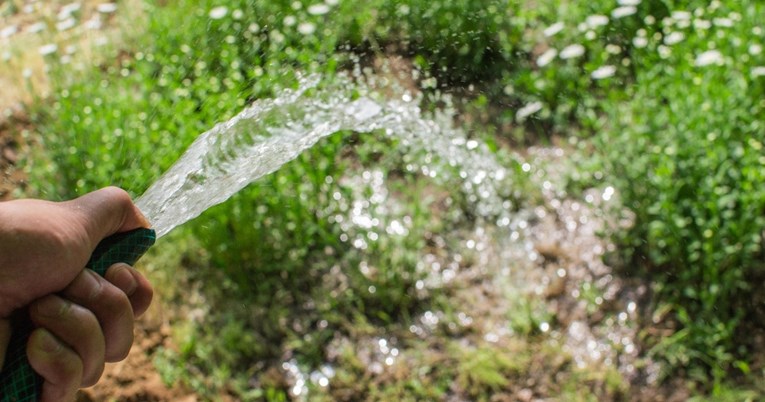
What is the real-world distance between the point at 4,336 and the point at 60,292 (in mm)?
80

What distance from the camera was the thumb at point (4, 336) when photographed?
0.93 meters

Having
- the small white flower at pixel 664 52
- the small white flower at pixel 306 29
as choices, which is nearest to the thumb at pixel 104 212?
the small white flower at pixel 306 29

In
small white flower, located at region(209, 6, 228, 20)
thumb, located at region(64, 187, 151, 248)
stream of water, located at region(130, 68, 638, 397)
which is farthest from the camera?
small white flower, located at region(209, 6, 228, 20)

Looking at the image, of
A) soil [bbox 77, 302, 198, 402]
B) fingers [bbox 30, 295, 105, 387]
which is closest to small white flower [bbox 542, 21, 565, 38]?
soil [bbox 77, 302, 198, 402]

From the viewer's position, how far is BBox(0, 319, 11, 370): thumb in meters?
0.93

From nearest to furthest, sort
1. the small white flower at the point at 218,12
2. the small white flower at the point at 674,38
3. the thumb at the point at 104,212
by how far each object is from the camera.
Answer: the thumb at the point at 104,212 < the small white flower at the point at 218,12 < the small white flower at the point at 674,38

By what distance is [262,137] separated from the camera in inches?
64.1

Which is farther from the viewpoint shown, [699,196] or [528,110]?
[528,110]

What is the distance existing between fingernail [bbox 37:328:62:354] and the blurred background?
1330mm

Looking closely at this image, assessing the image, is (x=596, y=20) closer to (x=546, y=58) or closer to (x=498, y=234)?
(x=546, y=58)

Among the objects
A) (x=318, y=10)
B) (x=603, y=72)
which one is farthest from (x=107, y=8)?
(x=603, y=72)

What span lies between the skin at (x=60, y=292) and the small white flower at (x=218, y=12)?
173 cm

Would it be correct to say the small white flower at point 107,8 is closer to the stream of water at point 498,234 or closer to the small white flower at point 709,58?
the stream of water at point 498,234

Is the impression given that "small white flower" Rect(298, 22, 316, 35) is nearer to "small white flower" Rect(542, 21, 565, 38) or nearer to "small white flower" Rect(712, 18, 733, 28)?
"small white flower" Rect(542, 21, 565, 38)
